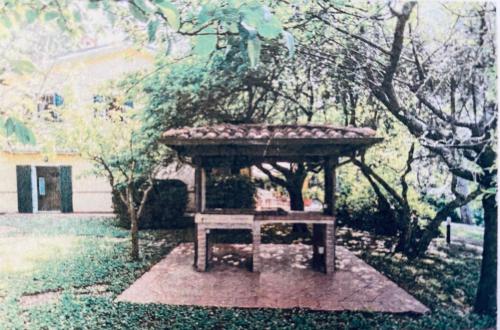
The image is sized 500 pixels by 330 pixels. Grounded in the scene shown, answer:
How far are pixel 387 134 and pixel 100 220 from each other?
180 centimetres

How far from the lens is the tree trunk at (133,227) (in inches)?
95.7

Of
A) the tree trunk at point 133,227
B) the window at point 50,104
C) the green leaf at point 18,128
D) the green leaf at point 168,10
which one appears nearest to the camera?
the green leaf at point 168,10

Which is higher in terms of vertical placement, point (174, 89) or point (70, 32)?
point (70, 32)

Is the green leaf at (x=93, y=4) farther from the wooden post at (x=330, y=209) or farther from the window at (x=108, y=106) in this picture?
the wooden post at (x=330, y=209)

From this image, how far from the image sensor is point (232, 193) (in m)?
2.54

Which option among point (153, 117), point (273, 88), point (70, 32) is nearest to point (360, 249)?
point (273, 88)

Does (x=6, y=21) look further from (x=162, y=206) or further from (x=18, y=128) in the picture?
(x=162, y=206)

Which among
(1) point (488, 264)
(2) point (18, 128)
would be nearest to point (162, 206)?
(2) point (18, 128)

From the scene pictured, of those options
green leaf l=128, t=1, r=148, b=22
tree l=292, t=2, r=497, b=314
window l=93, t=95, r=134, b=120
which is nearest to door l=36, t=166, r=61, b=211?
window l=93, t=95, r=134, b=120

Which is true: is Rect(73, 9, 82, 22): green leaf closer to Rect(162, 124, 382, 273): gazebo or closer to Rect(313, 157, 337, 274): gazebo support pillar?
Rect(162, 124, 382, 273): gazebo

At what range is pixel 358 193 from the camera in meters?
2.60

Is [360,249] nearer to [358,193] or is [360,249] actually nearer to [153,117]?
[358,193]

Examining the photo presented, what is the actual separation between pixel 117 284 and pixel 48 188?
677 mm

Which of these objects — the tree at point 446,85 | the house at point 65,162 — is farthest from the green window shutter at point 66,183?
the tree at point 446,85
